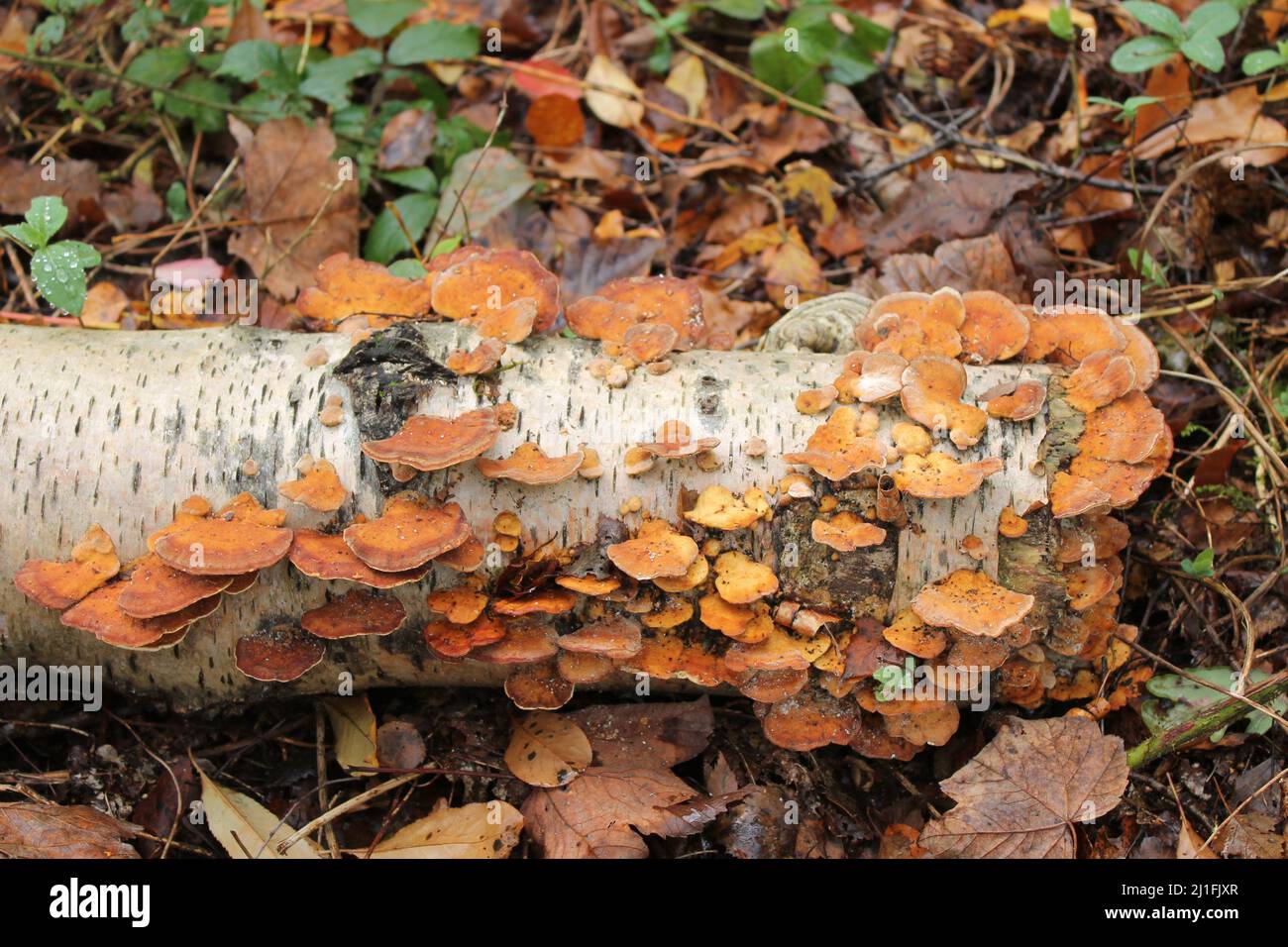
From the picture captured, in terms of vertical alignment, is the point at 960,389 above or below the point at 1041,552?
above

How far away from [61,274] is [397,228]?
5.96 feet

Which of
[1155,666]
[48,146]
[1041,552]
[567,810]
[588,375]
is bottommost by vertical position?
[567,810]

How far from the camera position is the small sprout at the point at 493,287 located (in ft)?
12.8

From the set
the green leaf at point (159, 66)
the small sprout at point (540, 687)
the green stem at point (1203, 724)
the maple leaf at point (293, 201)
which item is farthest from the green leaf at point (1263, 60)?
the green leaf at point (159, 66)

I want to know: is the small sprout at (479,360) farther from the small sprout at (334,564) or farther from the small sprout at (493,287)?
the small sprout at (334,564)

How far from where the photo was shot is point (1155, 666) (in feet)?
13.5

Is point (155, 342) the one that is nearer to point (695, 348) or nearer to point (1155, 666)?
point (695, 348)

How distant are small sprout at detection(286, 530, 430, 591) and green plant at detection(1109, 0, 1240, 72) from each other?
4006 millimetres

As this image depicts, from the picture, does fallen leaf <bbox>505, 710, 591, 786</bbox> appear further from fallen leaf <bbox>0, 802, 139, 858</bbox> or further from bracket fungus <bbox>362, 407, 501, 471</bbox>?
fallen leaf <bbox>0, 802, 139, 858</bbox>

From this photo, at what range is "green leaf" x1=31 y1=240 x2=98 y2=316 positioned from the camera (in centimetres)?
394

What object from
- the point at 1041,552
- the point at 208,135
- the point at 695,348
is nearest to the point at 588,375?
the point at 695,348

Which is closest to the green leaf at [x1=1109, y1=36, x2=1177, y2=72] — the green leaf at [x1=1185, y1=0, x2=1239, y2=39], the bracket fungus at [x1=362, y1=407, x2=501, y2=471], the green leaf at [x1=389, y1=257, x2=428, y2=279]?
the green leaf at [x1=1185, y1=0, x2=1239, y2=39]

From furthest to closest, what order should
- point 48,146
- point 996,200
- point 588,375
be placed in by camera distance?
point 48,146
point 996,200
point 588,375
